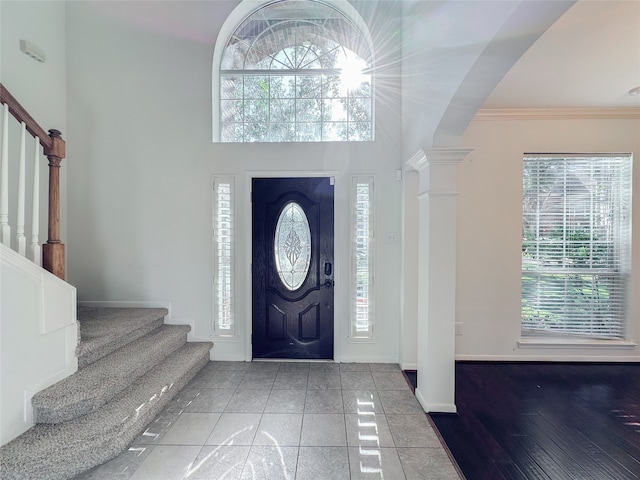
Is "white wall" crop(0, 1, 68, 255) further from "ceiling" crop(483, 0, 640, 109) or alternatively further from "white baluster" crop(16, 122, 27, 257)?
"ceiling" crop(483, 0, 640, 109)

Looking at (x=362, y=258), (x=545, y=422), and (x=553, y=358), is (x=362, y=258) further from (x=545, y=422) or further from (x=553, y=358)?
(x=553, y=358)

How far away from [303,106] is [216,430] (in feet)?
10.4

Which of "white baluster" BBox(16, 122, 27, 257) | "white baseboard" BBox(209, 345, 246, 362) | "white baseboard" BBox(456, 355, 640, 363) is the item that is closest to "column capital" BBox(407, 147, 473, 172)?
"white baseboard" BBox(456, 355, 640, 363)

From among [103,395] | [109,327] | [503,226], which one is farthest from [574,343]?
[109,327]

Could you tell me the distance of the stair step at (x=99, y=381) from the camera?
1923 mm

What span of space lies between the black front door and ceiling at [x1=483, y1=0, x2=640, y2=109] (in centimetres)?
206

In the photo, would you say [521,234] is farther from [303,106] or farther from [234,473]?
[234,473]

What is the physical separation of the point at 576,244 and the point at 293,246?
3055 millimetres

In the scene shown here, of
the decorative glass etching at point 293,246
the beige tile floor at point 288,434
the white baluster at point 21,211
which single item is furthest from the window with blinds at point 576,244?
the white baluster at point 21,211

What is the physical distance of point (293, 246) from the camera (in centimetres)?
337

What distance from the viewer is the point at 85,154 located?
131 inches

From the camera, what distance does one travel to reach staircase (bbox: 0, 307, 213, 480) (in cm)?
171

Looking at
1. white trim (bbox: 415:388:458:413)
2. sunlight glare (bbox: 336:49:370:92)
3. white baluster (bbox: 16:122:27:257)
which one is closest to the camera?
white baluster (bbox: 16:122:27:257)

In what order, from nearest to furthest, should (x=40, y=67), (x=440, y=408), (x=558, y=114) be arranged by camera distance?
(x=440, y=408) → (x=40, y=67) → (x=558, y=114)
